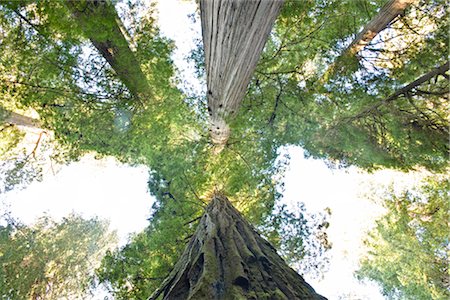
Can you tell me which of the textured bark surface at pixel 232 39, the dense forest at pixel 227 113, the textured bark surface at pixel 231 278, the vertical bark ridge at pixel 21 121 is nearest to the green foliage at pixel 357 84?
the dense forest at pixel 227 113

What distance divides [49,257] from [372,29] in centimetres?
1360

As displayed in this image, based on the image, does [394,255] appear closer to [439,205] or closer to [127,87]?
[439,205]

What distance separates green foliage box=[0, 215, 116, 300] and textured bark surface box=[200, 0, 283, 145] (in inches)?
275

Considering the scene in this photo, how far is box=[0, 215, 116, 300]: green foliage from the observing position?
32.0 feet

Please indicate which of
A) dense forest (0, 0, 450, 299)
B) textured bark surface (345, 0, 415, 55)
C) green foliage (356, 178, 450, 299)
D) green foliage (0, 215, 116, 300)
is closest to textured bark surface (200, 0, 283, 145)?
dense forest (0, 0, 450, 299)

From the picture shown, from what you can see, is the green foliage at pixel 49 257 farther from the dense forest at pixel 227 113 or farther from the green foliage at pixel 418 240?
the green foliage at pixel 418 240

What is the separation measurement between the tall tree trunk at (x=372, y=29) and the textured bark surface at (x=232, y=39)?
3.08m

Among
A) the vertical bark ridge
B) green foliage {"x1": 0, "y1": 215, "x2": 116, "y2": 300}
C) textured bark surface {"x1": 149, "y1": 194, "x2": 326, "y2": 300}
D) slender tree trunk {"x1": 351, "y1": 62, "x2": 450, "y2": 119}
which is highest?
slender tree trunk {"x1": 351, "y1": 62, "x2": 450, "y2": 119}

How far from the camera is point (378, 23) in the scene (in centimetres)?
610

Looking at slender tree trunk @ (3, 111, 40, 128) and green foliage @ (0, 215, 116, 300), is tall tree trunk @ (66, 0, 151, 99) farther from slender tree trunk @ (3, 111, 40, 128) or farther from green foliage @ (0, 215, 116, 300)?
green foliage @ (0, 215, 116, 300)

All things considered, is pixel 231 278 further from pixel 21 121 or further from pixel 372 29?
pixel 21 121

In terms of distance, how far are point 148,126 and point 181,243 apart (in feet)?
9.86

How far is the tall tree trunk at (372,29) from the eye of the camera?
5.67 meters

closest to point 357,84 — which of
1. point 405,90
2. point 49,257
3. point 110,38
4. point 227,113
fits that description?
point 405,90
